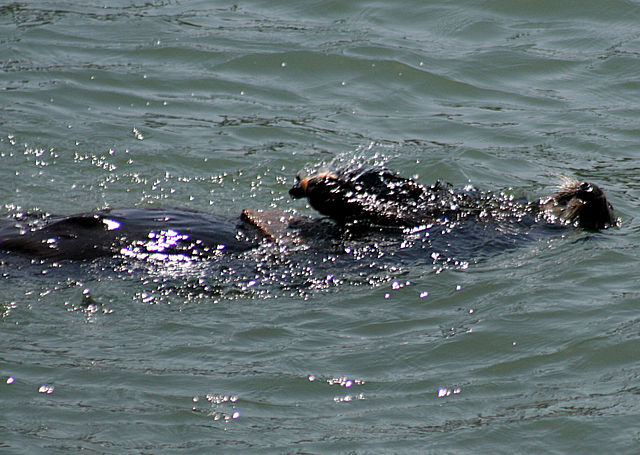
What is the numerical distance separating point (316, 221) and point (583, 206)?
1.36 meters

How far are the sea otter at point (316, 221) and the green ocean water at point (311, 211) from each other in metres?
0.11

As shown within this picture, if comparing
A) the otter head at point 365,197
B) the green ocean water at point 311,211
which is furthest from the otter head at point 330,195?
the green ocean water at point 311,211

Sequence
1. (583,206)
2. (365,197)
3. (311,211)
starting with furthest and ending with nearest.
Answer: (311,211) → (583,206) → (365,197)

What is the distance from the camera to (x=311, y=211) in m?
6.57

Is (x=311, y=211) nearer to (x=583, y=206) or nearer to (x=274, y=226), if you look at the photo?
(x=274, y=226)

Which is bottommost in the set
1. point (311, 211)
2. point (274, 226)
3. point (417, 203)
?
point (311, 211)

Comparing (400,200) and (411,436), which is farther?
(400,200)

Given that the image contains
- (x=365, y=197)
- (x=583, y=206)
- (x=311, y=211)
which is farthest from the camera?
(x=311, y=211)

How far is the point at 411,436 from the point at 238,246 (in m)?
1.62

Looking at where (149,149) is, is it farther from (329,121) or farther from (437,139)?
(437,139)

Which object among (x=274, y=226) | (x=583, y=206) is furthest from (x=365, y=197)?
(x=583, y=206)

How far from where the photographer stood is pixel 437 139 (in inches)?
308

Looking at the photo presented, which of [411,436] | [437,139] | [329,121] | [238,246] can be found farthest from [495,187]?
[411,436]

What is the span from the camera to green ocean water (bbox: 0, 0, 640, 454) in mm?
4246
